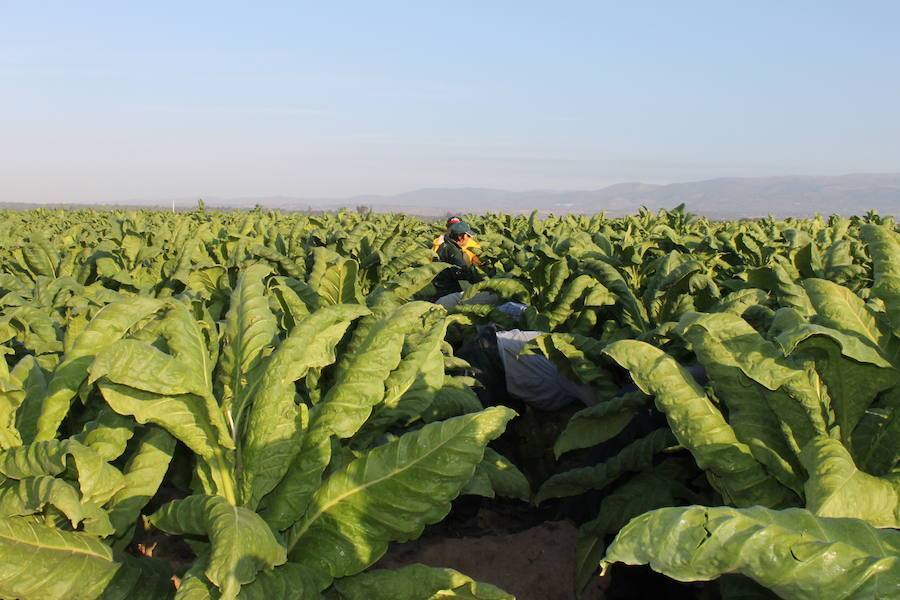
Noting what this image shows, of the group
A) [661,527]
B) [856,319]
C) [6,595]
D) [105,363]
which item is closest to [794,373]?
[856,319]

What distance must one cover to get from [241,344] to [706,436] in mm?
1540

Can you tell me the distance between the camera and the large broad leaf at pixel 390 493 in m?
2.01

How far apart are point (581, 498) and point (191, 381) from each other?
8.67ft

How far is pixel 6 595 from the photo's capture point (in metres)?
1.83

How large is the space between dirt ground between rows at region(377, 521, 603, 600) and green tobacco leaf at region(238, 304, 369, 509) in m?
1.74

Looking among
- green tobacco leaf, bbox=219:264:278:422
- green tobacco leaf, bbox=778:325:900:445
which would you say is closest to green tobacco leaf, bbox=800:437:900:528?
green tobacco leaf, bbox=778:325:900:445

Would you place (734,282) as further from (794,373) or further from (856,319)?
(794,373)

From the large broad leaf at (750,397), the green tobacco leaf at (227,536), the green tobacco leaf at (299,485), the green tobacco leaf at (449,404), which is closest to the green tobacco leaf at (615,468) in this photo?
the green tobacco leaf at (449,404)

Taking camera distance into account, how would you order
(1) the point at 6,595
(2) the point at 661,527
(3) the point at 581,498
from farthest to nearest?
(3) the point at 581,498, (1) the point at 6,595, (2) the point at 661,527

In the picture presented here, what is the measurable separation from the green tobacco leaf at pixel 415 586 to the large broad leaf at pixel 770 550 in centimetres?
64

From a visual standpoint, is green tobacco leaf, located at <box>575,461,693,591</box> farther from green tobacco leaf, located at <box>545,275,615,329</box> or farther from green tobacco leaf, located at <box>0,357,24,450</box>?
green tobacco leaf, located at <box>0,357,24,450</box>

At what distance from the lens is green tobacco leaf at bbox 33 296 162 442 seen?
224cm

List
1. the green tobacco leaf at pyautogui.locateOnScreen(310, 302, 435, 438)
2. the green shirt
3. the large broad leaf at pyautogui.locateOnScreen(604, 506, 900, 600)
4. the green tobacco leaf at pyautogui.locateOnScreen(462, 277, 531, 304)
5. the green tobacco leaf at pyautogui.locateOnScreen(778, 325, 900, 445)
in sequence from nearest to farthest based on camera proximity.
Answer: the large broad leaf at pyautogui.locateOnScreen(604, 506, 900, 600) < the green tobacco leaf at pyautogui.locateOnScreen(778, 325, 900, 445) < the green tobacco leaf at pyautogui.locateOnScreen(310, 302, 435, 438) < the green tobacco leaf at pyautogui.locateOnScreen(462, 277, 531, 304) < the green shirt

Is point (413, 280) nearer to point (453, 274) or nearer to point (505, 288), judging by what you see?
point (505, 288)
